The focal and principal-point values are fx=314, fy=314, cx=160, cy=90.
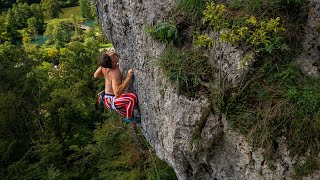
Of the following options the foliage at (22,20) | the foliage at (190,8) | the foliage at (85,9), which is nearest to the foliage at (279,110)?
the foliage at (190,8)

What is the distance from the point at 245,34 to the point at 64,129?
16.4 metres

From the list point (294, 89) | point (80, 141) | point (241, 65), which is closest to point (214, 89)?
point (241, 65)

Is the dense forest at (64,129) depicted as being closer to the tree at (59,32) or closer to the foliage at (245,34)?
the foliage at (245,34)

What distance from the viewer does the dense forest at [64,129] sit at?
51.2ft

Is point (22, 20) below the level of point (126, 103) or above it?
below

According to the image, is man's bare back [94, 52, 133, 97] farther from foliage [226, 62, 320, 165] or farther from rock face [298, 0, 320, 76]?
rock face [298, 0, 320, 76]

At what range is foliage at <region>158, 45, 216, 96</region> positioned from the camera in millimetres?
5742

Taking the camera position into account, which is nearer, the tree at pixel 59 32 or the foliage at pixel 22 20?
the tree at pixel 59 32

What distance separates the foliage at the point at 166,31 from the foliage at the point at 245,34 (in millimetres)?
816

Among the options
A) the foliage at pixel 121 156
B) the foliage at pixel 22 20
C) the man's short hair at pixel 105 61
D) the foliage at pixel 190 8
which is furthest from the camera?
the foliage at pixel 22 20

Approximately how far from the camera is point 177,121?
6004mm

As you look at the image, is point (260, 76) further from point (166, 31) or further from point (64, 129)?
point (64, 129)

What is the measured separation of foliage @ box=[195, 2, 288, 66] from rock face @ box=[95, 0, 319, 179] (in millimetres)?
297

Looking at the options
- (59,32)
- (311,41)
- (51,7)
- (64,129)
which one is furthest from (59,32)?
(311,41)
